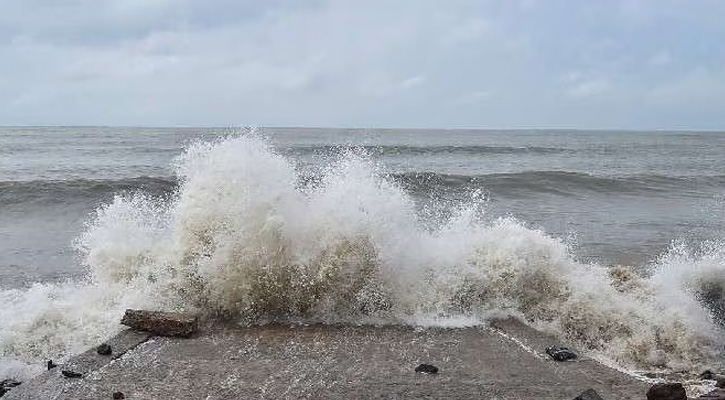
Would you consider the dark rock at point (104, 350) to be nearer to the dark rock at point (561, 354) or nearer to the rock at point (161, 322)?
the rock at point (161, 322)

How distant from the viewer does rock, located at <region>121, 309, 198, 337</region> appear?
531cm

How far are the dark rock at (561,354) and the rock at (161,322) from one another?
9.12 feet

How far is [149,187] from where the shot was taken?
1867 centimetres

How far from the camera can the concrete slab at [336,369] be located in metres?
4.15

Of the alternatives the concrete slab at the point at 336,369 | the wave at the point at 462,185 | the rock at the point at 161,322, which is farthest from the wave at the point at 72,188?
the concrete slab at the point at 336,369

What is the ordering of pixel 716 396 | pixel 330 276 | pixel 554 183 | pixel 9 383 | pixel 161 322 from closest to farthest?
1. pixel 716 396
2. pixel 9 383
3. pixel 161 322
4. pixel 330 276
5. pixel 554 183

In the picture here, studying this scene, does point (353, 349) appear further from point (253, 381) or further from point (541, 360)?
point (541, 360)

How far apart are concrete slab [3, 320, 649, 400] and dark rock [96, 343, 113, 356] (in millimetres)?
156

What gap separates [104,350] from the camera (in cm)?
479

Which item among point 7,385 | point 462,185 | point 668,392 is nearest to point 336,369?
point 668,392

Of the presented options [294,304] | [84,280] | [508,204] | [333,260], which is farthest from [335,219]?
[508,204]

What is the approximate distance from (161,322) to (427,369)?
2224 millimetres

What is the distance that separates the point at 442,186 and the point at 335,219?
14216mm

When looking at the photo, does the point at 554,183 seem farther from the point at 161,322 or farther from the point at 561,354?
the point at 161,322
